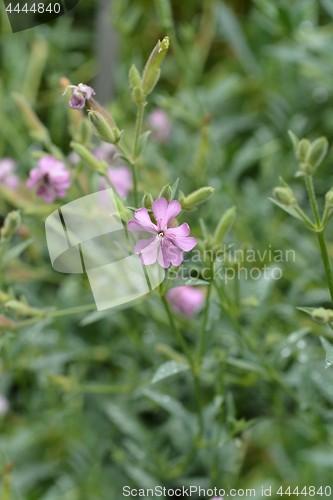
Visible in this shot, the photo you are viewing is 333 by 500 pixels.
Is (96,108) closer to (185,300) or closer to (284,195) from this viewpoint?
(284,195)

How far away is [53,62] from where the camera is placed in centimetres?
117

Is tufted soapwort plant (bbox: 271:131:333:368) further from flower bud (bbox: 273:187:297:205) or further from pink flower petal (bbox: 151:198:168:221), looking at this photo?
pink flower petal (bbox: 151:198:168:221)

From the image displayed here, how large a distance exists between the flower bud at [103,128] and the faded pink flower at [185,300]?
0.32 meters

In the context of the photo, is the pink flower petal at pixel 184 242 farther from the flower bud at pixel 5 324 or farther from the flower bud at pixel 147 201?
the flower bud at pixel 5 324

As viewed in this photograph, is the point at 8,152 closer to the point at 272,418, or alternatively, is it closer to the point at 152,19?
the point at 152,19

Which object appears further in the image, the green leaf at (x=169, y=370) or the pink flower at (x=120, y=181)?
the pink flower at (x=120, y=181)

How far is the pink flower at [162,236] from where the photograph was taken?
0.36m

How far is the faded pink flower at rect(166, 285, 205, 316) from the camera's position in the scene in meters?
0.69

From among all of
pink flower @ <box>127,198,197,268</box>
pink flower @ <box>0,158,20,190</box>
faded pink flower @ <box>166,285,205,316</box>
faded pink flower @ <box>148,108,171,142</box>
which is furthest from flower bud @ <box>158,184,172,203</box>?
faded pink flower @ <box>148,108,171,142</box>

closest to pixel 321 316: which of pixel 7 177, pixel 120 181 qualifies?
pixel 120 181

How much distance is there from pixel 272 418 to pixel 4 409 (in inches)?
17.5

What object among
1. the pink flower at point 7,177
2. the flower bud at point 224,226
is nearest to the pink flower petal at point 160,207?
the flower bud at point 224,226

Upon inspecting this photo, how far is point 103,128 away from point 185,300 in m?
0.35

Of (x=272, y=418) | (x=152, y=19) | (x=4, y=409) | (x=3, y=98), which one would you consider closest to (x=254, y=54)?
(x=152, y=19)
